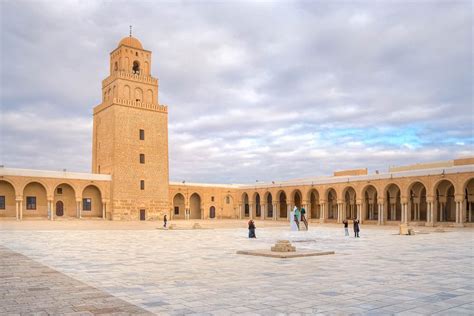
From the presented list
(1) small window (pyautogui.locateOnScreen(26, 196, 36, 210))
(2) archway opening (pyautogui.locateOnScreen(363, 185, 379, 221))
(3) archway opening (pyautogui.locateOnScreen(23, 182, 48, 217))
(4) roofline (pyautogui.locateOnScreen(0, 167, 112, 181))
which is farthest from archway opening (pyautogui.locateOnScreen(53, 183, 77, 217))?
(2) archway opening (pyautogui.locateOnScreen(363, 185, 379, 221))

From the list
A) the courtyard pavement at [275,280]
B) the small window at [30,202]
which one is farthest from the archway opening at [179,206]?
the courtyard pavement at [275,280]

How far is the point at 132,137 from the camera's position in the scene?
38.4m

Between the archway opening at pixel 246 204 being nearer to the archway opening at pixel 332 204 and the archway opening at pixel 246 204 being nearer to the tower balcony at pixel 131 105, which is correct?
the archway opening at pixel 332 204

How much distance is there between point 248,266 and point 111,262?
318cm

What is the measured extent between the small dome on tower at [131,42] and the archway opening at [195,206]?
1618 cm

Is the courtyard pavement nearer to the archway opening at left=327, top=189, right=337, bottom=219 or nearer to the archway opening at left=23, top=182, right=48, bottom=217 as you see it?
the archway opening at left=23, top=182, right=48, bottom=217

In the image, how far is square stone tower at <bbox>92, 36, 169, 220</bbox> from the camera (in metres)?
37.3

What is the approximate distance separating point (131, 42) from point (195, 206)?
58.6ft

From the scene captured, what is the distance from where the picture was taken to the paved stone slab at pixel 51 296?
527 centimetres

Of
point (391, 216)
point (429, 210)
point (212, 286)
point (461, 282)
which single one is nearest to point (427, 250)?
point (461, 282)

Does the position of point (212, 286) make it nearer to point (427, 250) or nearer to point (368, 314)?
point (368, 314)

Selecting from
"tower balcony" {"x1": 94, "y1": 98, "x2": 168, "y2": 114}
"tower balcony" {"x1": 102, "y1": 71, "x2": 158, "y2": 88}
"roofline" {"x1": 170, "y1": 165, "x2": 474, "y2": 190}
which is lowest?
"roofline" {"x1": 170, "y1": 165, "x2": 474, "y2": 190}

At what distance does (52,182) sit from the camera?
3381 centimetres

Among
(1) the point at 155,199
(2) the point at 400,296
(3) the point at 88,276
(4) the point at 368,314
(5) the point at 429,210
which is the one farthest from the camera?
(1) the point at 155,199
